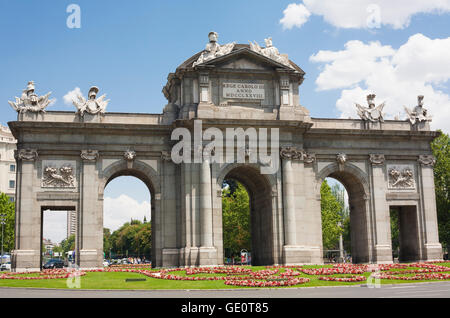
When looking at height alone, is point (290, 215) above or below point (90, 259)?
above

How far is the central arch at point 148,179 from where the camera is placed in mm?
47531

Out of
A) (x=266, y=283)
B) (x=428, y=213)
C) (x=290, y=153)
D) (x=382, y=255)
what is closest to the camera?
(x=266, y=283)

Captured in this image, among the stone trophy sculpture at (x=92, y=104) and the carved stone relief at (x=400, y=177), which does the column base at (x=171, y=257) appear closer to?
the stone trophy sculpture at (x=92, y=104)

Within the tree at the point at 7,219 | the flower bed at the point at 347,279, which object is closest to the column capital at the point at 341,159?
the flower bed at the point at 347,279

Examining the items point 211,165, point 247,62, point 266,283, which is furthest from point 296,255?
point 247,62

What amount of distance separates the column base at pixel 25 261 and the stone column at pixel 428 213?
33791 mm

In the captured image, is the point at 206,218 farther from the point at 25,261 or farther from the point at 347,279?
the point at 347,279

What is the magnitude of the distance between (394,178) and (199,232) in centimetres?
1953

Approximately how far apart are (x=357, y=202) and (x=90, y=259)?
24941mm

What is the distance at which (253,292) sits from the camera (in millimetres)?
28172

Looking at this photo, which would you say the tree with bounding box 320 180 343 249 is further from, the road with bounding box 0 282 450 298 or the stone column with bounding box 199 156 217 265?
A: the road with bounding box 0 282 450 298

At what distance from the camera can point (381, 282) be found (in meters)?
32.7
